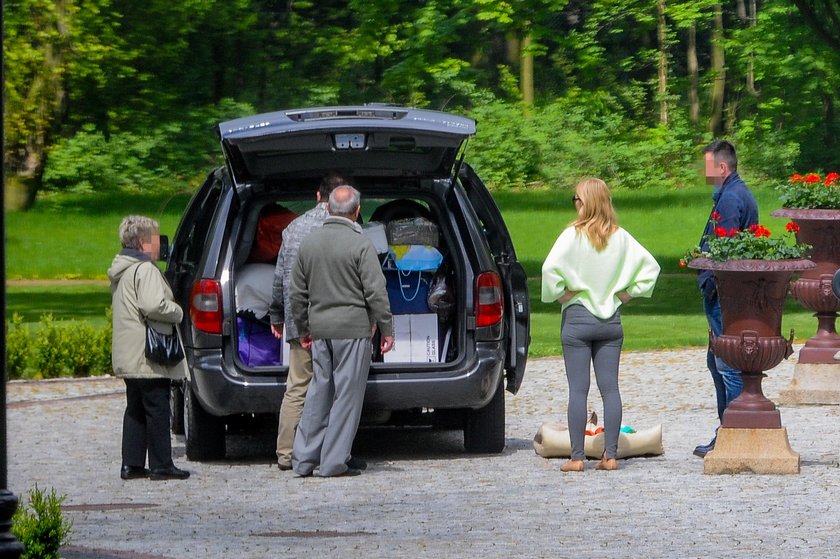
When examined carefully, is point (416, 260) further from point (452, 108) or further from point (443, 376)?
point (452, 108)

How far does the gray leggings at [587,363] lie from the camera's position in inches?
344

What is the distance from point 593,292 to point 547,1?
46.1 ft

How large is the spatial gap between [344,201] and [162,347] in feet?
4.02

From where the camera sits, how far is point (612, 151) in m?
43.8

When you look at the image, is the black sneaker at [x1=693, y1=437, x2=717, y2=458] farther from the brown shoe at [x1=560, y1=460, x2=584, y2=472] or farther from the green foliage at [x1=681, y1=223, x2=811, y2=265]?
the green foliage at [x1=681, y1=223, x2=811, y2=265]

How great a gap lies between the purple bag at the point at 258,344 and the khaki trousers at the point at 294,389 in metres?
0.30

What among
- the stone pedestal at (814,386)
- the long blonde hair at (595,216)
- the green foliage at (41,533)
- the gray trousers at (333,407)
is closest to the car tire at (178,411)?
the gray trousers at (333,407)

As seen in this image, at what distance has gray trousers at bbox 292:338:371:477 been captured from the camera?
Result: 28.9ft

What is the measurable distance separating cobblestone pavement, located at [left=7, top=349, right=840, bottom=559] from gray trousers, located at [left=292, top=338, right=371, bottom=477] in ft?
0.48

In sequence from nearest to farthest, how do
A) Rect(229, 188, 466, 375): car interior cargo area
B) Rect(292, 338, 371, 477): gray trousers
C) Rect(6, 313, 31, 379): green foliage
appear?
Rect(292, 338, 371, 477): gray trousers → Rect(229, 188, 466, 375): car interior cargo area → Rect(6, 313, 31, 379): green foliage

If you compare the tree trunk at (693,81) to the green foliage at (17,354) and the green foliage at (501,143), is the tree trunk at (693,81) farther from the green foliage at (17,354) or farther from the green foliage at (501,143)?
the green foliage at (17,354)

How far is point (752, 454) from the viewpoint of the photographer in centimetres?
859

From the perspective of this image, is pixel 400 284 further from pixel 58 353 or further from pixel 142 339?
pixel 58 353

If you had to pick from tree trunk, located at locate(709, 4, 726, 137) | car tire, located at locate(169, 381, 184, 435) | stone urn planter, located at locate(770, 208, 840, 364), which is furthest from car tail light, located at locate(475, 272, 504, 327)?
tree trunk, located at locate(709, 4, 726, 137)
